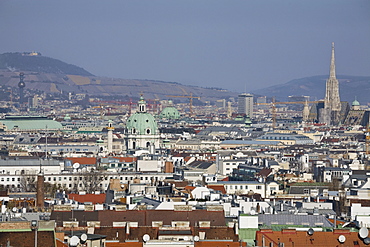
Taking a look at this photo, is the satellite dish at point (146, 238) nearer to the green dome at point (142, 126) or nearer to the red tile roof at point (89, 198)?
the red tile roof at point (89, 198)

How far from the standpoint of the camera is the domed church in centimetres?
13812

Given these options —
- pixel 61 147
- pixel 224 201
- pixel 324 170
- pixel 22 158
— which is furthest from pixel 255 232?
pixel 61 147

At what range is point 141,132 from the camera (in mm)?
139000

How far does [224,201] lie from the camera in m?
46.8

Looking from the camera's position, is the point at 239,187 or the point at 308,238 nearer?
the point at 308,238

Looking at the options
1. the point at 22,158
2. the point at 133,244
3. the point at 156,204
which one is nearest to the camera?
the point at 133,244

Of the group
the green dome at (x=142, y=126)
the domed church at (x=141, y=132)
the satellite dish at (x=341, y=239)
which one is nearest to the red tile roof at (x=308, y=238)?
the satellite dish at (x=341, y=239)

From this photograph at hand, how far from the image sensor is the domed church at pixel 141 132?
13812cm

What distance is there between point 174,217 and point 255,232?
14.3 ft

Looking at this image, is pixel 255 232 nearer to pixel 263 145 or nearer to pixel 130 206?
pixel 130 206

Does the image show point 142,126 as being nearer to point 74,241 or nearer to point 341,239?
point 341,239

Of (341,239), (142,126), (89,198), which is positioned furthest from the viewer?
(142,126)

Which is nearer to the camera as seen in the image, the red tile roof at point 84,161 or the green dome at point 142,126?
the red tile roof at point 84,161

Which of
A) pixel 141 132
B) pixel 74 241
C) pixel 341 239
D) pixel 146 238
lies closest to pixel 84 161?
pixel 141 132
